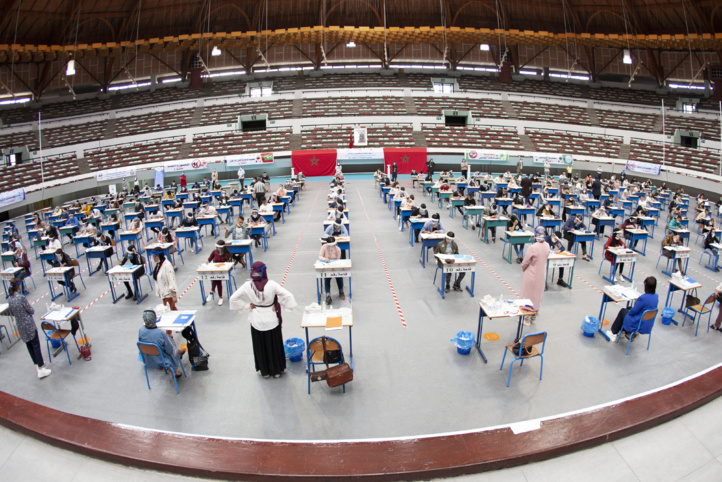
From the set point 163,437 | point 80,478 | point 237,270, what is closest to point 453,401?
point 163,437

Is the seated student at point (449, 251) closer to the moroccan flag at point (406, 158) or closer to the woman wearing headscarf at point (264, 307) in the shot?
the woman wearing headscarf at point (264, 307)

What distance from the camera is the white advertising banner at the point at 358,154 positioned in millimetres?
33812

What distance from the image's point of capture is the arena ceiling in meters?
32.9

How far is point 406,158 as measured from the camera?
112 feet

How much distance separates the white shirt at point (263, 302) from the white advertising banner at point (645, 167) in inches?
1289

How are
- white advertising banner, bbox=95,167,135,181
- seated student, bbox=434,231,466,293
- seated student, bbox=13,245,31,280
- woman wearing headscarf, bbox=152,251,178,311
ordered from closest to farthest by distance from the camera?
woman wearing headscarf, bbox=152,251,178,311, seated student, bbox=434,231,466,293, seated student, bbox=13,245,31,280, white advertising banner, bbox=95,167,135,181

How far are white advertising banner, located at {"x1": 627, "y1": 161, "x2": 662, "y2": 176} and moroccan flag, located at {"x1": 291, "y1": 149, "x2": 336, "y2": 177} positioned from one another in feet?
73.0

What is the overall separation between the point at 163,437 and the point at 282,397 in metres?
1.99

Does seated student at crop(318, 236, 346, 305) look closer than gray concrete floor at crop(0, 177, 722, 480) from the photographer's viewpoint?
No

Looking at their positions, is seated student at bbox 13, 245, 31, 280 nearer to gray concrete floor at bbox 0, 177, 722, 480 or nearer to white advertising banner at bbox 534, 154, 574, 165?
gray concrete floor at bbox 0, 177, 722, 480

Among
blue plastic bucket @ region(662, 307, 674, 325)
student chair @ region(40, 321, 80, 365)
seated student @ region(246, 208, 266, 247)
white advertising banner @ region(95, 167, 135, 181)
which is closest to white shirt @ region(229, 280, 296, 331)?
student chair @ region(40, 321, 80, 365)

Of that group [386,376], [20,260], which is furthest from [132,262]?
[386,376]

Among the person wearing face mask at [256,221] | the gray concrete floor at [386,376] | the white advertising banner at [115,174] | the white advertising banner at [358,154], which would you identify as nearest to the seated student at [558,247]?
the gray concrete floor at [386,376]

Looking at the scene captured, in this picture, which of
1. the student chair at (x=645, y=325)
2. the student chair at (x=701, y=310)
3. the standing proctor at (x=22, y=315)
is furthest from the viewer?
the student chair at (x=701, y=310)
